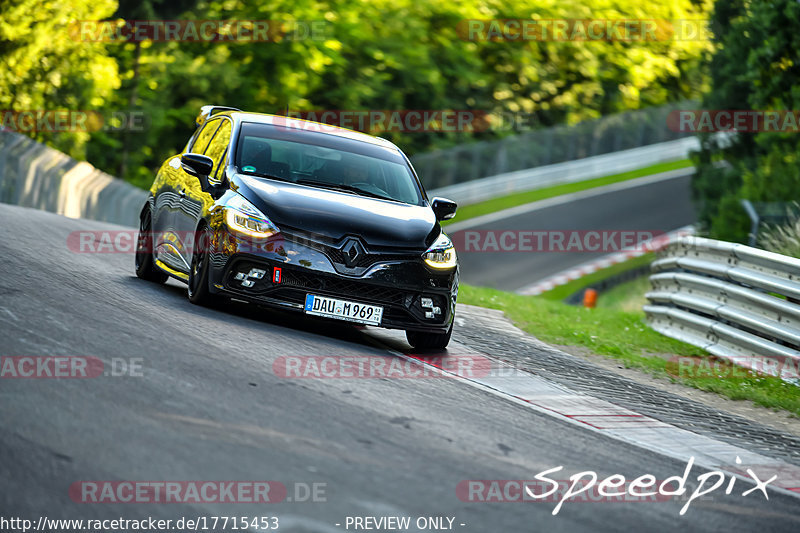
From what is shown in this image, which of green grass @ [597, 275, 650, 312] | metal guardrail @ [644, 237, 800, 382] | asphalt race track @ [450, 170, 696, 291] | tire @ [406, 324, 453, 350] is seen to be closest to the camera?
tire @ [406, 324, 453, 350]

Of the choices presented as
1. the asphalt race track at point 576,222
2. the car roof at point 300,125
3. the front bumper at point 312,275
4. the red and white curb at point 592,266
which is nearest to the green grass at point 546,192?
the asphalt race track at point 576,222

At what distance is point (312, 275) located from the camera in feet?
28.9

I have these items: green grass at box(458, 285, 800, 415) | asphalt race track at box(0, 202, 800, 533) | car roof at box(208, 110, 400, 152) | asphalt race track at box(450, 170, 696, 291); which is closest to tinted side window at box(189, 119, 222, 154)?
car roof at box(208, 110, 400, 152)

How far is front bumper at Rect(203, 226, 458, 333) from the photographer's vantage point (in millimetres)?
8797

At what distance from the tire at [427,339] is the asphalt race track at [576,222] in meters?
19.0

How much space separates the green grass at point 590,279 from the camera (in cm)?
2872

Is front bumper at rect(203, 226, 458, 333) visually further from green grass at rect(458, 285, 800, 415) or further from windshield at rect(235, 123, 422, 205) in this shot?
green grass at rect(458, 285, 800, 415)

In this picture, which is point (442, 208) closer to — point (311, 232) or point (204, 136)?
point (311, 232)

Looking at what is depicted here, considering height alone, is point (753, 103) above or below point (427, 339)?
above

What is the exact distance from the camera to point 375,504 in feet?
16.2

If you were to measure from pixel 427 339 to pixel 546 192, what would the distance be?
110 feet

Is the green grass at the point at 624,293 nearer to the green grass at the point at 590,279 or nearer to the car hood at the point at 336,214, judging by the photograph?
the green grass at the point at 590,279

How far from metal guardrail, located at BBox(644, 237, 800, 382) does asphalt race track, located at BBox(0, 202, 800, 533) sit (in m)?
4.45

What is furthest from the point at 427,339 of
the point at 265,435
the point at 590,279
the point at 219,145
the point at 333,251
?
the point at 590,279
